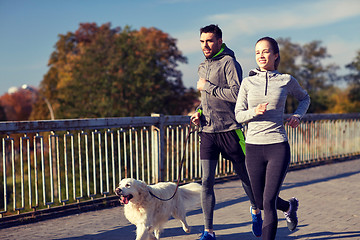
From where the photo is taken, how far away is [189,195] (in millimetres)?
5695

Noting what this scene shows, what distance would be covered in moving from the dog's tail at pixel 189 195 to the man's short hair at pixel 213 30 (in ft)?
6.29

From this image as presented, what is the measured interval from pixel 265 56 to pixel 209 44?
890 millimetres

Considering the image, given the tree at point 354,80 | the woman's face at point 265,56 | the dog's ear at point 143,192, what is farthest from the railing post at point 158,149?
the tree at point 354,80

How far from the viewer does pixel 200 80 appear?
4934 millimetres

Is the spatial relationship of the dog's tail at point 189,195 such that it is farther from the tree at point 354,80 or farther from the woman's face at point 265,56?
the tree at point 354,80

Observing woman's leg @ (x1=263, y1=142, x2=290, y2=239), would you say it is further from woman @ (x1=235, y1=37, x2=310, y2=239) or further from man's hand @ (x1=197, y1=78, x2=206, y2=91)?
man's hand @ (x1=197, y1=78, x2=206, y2=91)

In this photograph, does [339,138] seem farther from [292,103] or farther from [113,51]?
[292,103]

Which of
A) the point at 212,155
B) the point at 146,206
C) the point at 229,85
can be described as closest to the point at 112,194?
the point at 146,206

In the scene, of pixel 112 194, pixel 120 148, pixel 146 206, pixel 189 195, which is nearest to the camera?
pixel 146 206

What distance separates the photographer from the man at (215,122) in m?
4.93

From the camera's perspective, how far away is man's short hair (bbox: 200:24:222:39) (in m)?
4.93

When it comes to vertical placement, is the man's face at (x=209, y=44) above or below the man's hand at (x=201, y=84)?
above

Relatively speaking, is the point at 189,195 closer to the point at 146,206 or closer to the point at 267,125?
the point at 146,206

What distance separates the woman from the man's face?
764 mm
